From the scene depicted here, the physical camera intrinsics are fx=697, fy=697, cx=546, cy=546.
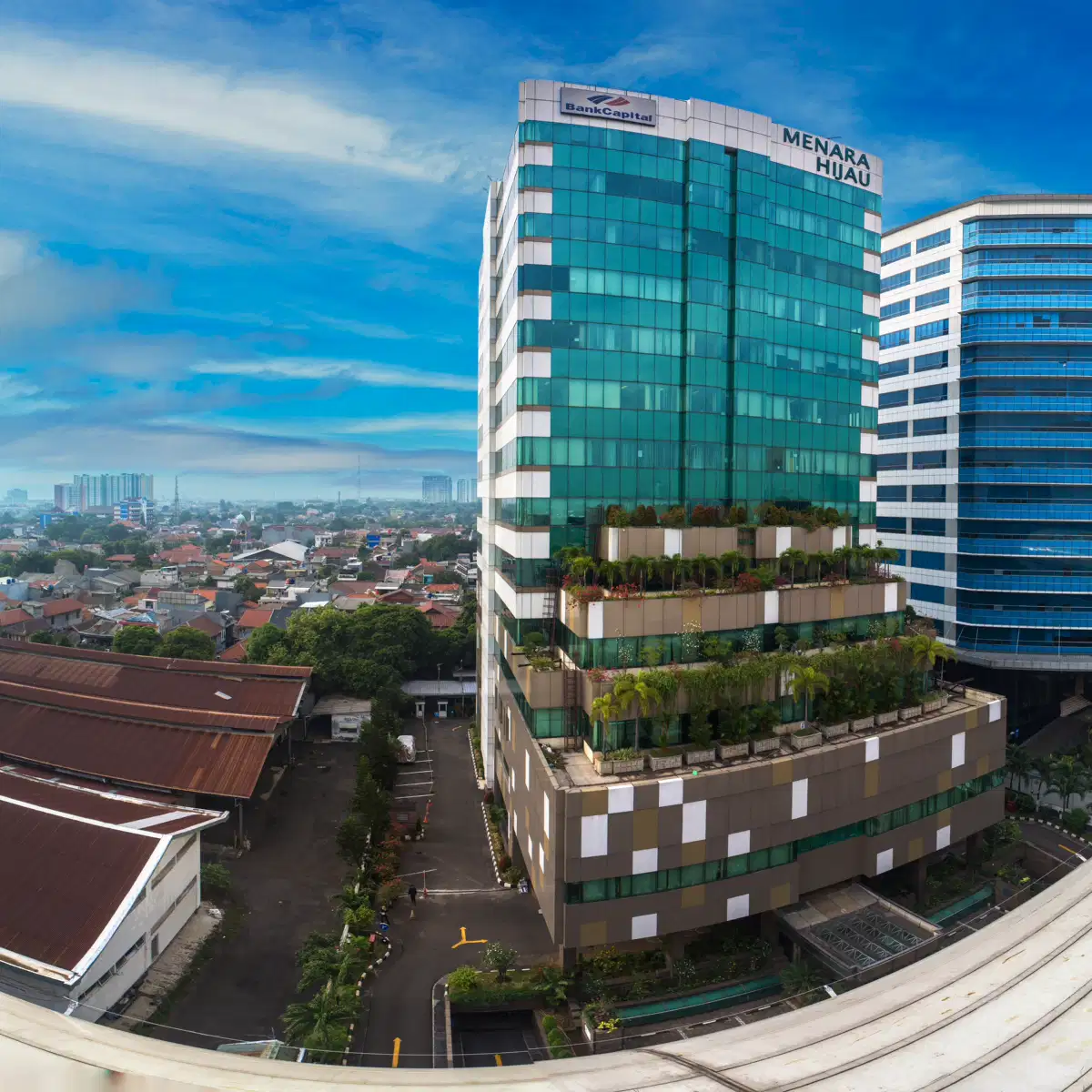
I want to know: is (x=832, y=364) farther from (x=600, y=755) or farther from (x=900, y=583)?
(x=600, y=755)

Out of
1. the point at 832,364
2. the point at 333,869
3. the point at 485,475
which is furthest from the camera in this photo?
the point at 485,475

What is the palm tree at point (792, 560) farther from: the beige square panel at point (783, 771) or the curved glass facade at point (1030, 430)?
the curved glass facade at point (1030, 430)

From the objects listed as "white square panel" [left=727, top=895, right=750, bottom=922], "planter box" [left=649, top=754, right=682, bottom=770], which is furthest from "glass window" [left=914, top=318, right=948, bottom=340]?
"white square panel" [left=727, top=895, right=750, bottom=922]

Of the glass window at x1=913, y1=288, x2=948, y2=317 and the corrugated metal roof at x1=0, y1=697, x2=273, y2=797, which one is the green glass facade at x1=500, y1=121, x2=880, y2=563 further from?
the glass window at x1=913, y1=288, x2=948, y2=317

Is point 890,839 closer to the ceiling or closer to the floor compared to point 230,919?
closer to the ceiling

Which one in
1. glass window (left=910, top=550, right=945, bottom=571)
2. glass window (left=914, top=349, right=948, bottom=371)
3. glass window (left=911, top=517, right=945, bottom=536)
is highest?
glass window (left=914, top=349, right=948, bottom=371)

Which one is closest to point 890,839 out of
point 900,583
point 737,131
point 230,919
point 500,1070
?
point 900,583
